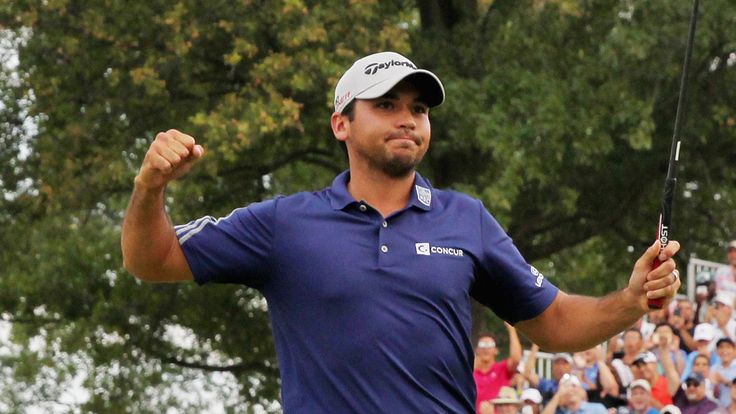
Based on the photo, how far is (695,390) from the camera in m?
13.1

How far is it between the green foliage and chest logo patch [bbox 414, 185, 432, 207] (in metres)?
15.6

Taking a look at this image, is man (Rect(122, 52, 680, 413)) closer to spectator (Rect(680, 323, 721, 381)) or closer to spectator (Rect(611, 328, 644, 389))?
spectator (Rect(680, 323, 721, 381))

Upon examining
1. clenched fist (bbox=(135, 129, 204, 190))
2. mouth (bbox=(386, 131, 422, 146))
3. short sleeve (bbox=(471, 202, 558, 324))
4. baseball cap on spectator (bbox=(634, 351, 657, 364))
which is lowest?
short sleeve (bbox=(471, 202, 558, 324))

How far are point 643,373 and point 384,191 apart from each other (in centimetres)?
877

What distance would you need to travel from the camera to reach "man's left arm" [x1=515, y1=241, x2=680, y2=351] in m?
4.80

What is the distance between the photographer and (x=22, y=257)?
26047mm

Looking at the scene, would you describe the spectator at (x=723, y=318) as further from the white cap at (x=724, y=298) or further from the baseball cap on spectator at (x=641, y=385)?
the baseball cap on spectator at (x=641, y=385)

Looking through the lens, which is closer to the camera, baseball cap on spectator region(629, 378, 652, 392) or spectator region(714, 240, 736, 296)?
baseball cap on spectator region(629, 378, 652, 392)

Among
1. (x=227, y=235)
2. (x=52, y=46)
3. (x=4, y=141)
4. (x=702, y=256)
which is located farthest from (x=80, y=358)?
(x=227, y=235)

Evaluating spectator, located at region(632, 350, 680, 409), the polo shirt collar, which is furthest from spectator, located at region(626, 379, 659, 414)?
the polo shirt collar

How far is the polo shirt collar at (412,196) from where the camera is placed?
5.08m

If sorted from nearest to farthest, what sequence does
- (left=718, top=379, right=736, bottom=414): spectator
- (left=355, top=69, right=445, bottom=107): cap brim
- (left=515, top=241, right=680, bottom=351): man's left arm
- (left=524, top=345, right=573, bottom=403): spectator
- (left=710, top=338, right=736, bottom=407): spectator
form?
(left=515, top=241, right=680, bottom=351): man's left arm
(left=355, top=69, right=445, bottom=107): cap brim
(left=718, top=379, right=736, bottom=414): spectator
(left=710, top=338, right=736, bottom=407): spectator
(left=524, top=345, right=573, bottom=403): spectator

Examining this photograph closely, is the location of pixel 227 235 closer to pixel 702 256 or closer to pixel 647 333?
pixel 647 333

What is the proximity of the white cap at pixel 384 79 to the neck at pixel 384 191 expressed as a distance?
0.24 m
